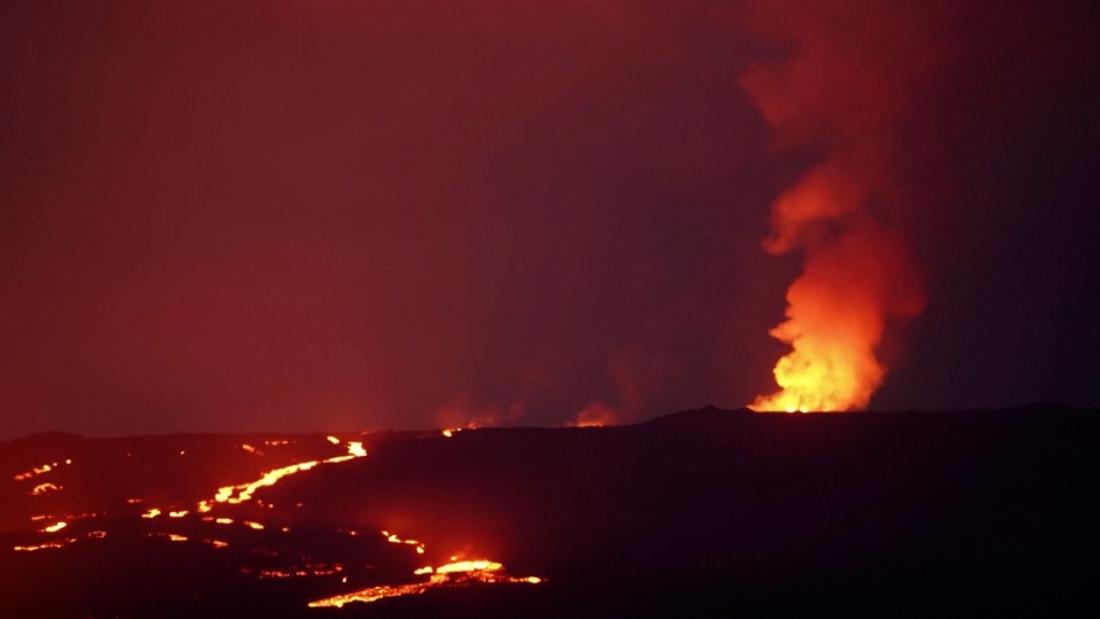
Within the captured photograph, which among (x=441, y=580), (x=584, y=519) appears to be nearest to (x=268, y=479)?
(x=584, y=519)

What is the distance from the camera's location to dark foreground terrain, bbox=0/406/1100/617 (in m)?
44.2

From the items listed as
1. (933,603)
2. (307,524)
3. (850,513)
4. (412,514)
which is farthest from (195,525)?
(933,603)

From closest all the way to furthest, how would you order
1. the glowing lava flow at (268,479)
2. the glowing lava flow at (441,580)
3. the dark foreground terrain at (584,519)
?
1. the dark foreground terrain at (584,519)
2. the glowing lava flow at (441,580)
3. the glowing lava flow at (268,479)

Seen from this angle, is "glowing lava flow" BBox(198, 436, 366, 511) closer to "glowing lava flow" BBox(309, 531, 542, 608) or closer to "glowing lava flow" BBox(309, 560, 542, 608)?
"glowing lava flow" BBox(309, 531, 542, 608)

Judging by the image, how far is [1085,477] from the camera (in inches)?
2163

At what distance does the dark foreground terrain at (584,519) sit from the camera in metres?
44.2

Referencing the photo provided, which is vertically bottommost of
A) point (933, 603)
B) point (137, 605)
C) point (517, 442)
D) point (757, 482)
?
point (933, 603)

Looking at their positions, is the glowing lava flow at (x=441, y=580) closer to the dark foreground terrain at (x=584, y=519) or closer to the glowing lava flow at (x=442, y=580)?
the glowing lava flow at (x=442, y=580)

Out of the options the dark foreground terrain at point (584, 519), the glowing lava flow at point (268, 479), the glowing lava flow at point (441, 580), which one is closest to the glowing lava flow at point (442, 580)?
the glowing lava flow at point (441, 580)

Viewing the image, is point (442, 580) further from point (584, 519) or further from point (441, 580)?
point (584, 519)

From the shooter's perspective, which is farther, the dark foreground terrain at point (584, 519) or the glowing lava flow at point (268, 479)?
the glowing lava flow at point (268, 479)

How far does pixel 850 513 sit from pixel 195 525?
28752 mm

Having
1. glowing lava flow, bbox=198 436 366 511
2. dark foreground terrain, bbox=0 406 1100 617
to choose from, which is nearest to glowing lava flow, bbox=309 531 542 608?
dark foreground terrain, bbox=0 406 1100 617

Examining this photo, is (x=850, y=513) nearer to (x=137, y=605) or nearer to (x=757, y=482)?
(x=757, y=482)
